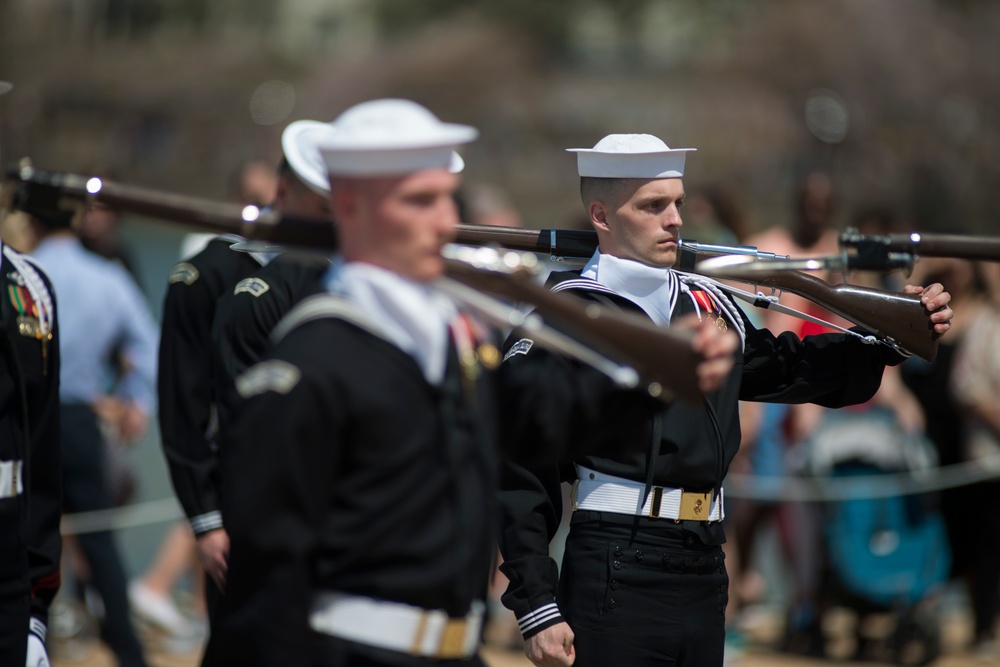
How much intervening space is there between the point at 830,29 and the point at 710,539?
21528 mm

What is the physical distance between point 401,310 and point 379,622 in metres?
0.60

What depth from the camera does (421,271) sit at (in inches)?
116

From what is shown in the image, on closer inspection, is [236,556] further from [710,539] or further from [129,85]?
[129,85]

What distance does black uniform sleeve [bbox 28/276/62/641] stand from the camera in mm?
3932

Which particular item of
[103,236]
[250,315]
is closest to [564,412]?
[250,315]

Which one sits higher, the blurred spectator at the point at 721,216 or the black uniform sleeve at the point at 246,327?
the blurred spectator at the point at 721,216

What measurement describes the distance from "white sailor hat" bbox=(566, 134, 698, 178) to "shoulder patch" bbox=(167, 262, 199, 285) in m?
1.49

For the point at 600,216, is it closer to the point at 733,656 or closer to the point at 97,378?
the point at 97,378

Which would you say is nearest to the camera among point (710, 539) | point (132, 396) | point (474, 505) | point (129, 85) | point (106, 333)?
point (474, 505)

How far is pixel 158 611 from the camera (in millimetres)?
7605

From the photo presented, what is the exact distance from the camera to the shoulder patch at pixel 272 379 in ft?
9.32

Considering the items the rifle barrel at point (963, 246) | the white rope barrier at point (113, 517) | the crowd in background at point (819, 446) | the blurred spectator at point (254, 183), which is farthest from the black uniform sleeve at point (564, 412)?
the crowd in background at point (819, 446)

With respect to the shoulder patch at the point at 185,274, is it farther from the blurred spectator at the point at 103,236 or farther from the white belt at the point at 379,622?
the blurred spectator at the point at 103,236

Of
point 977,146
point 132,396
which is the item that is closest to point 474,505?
point 132,396
